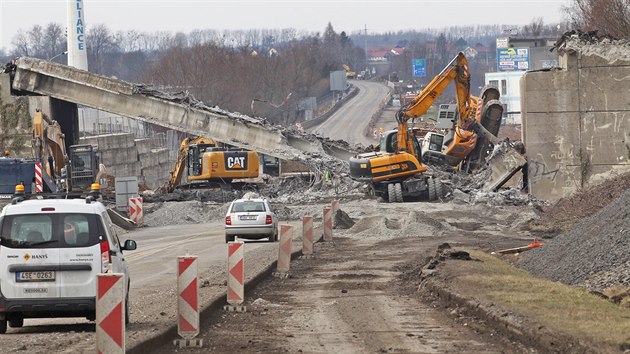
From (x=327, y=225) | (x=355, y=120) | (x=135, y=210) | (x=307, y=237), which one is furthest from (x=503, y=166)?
(x=355, y=120)

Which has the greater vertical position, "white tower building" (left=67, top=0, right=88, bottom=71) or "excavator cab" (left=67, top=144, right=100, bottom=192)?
"white tower building" (left=67, top=0, right=88, bottom=71)

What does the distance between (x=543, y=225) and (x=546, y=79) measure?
12.9 m

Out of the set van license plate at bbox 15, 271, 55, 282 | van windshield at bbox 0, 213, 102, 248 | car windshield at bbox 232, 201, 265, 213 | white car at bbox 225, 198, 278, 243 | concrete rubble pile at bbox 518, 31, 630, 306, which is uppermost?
van windshield at bbox 0, 213, 102, 248

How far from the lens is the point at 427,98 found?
56.4 m

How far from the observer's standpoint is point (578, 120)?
4944 cm

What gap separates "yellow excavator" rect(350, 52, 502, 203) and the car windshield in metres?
13.6

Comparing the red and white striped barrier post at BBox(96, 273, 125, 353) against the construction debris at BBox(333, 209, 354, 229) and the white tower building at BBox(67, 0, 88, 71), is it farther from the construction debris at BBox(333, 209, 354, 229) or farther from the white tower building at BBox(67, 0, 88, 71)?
the white tower building at BBox(67, 0, 88, 71)

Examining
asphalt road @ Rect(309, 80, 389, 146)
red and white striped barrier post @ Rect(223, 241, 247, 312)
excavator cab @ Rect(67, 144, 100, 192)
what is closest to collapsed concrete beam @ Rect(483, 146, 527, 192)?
excavator cab @ Rect(67, 144, 100, 192)

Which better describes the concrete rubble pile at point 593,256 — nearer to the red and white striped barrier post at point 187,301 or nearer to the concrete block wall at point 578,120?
the red and white striped barrier post at point 187,301

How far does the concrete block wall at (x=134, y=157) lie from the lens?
8349 centimetres

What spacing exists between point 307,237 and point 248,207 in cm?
813

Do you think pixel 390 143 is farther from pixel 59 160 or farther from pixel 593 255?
pixel 593 255

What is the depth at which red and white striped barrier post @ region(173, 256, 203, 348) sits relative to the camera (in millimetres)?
15414

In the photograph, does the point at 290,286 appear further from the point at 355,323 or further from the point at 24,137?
the point at 24,137
